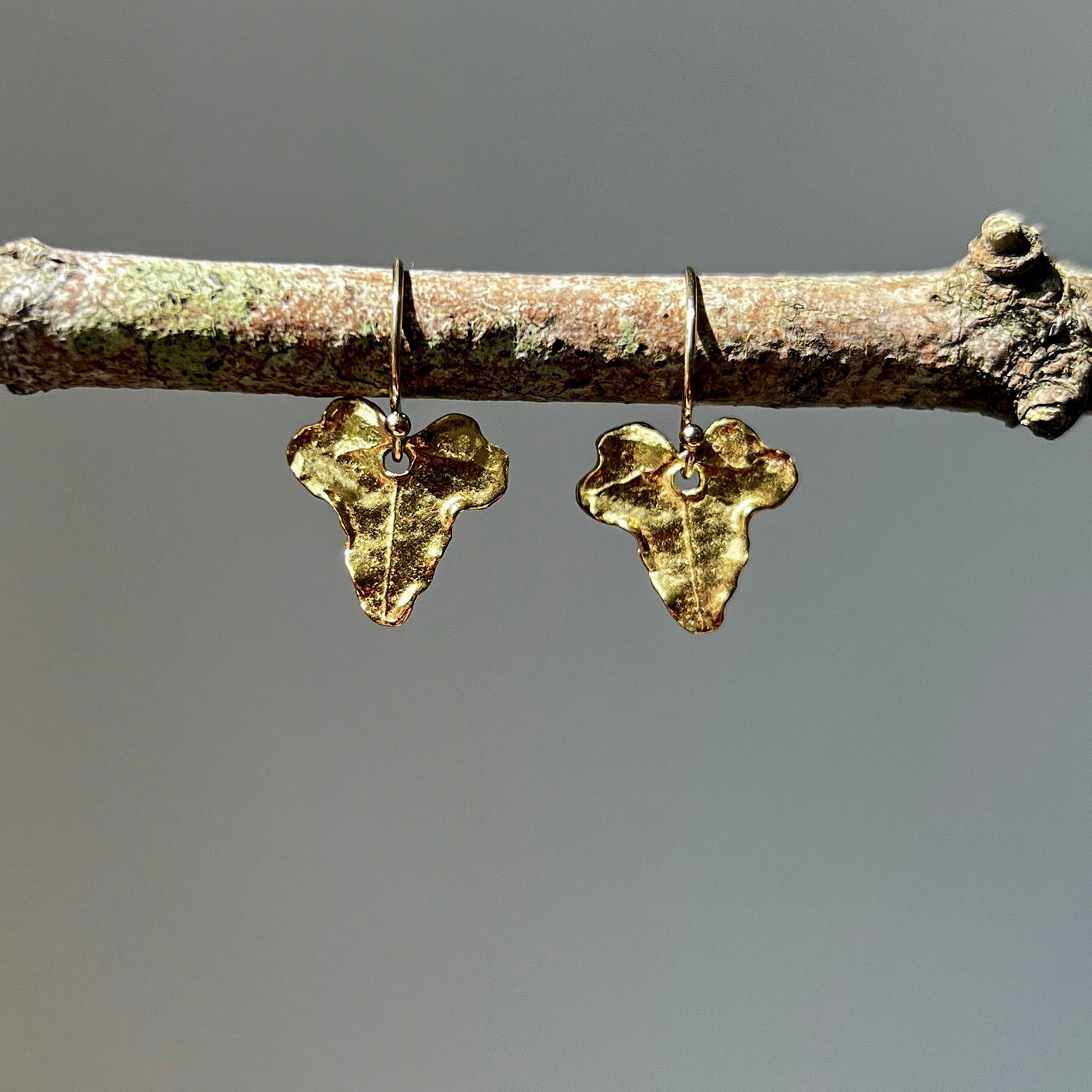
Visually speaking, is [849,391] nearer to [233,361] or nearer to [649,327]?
[649,327]

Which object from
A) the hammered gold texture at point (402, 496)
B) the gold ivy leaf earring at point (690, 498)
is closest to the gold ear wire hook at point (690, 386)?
the gold ivy leaf earring at point (690, 498)

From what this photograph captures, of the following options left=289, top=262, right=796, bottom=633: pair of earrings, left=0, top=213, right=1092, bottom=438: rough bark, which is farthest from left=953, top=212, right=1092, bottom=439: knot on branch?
left=289, top=262, right=796, bottom=633: pair of earrings

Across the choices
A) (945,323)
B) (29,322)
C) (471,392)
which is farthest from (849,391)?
(29,322)

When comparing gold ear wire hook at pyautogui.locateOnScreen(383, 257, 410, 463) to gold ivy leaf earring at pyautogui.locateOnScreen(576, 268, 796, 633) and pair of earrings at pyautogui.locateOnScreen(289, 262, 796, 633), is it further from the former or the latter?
gold ivy leaf earring at pyautogui.locateOnScreen(576, 268, 796, 633)

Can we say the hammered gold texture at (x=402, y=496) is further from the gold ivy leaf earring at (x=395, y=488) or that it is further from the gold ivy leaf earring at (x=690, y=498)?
the gold ivy leaf earring at (x=690, y=498)

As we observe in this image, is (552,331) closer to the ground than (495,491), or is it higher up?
higher up

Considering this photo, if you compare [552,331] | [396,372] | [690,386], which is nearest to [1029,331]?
[690,386]

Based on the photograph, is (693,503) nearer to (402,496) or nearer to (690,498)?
(690,498)
